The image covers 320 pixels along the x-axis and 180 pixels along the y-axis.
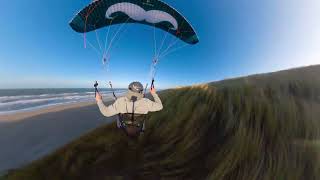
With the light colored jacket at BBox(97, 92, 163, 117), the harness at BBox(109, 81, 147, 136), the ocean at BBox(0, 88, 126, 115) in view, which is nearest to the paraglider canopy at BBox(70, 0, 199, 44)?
the light colored jacket at BBox(97, 92, 163, 117)

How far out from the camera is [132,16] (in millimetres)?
8422

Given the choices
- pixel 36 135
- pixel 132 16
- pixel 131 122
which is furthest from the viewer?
pixel 36 135

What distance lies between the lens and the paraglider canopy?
294 inches

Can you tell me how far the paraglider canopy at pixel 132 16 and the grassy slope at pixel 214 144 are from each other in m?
2.27

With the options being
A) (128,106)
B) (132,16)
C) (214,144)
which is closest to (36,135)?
(132,16)

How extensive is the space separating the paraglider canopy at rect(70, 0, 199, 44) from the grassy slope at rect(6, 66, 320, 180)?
227 cm

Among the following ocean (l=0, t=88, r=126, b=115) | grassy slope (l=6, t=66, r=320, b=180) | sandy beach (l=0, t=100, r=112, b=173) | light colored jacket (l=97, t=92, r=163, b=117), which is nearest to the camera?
light colored jacket (l=97, t=92, r=163, b=117)

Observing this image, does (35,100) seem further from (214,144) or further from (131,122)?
(131,122)

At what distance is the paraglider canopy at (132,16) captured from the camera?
7.48m

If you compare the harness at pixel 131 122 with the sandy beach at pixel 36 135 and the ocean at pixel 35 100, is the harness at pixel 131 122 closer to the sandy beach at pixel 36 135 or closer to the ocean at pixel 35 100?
the sandy beach at pixel 36 135

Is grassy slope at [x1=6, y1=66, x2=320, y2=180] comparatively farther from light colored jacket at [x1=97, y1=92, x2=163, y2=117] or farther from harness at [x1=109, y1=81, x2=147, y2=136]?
light colored jacket at [x1=97, y1=92, x2=163, y2=117]

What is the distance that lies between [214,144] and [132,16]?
383 centimetres

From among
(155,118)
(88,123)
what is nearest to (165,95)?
(155,118)

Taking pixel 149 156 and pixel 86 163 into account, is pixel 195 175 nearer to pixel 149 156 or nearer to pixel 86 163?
pixel 149 156
